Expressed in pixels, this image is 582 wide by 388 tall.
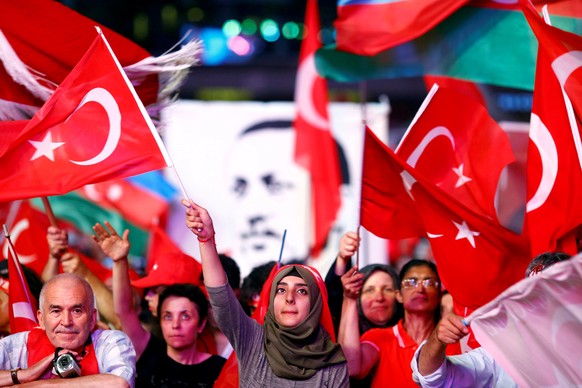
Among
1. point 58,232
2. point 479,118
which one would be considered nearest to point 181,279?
point 58,232

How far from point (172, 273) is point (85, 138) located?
1194mm

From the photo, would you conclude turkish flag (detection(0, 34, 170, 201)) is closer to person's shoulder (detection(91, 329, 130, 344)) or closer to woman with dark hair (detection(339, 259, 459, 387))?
person's shoulder (detection(91, 329, 130, 344))

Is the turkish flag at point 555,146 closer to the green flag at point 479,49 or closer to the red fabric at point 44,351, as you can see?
the green flag at point 479,49

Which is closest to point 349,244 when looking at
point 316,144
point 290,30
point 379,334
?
point 379,334

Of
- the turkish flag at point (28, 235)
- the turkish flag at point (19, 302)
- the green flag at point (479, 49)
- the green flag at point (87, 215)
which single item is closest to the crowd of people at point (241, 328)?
the turkish flag at point (19, 302)

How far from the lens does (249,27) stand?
69.8 ft

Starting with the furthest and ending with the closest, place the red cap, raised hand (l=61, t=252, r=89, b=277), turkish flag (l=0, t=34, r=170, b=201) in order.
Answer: raised hand (l=61, t=252, r=89, b=277), the red cap, turkish flag (l=0, t=34, r=170, b=201)

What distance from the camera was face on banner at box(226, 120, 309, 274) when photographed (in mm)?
11172

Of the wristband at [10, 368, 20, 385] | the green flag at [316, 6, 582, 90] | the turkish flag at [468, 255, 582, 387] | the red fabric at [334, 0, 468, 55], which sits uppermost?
the red fabric at [334, 0, 468, 55]

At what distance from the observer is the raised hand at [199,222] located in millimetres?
4531

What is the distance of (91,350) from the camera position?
4.54 meters

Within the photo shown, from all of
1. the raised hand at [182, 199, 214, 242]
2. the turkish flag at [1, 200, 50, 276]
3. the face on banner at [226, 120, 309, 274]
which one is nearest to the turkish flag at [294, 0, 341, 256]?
the face on banner at [226, 120, 309, 274]

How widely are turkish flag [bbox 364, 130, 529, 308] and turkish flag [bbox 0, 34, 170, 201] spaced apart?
3.98ft

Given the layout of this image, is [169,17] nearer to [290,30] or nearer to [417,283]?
[290,30]
